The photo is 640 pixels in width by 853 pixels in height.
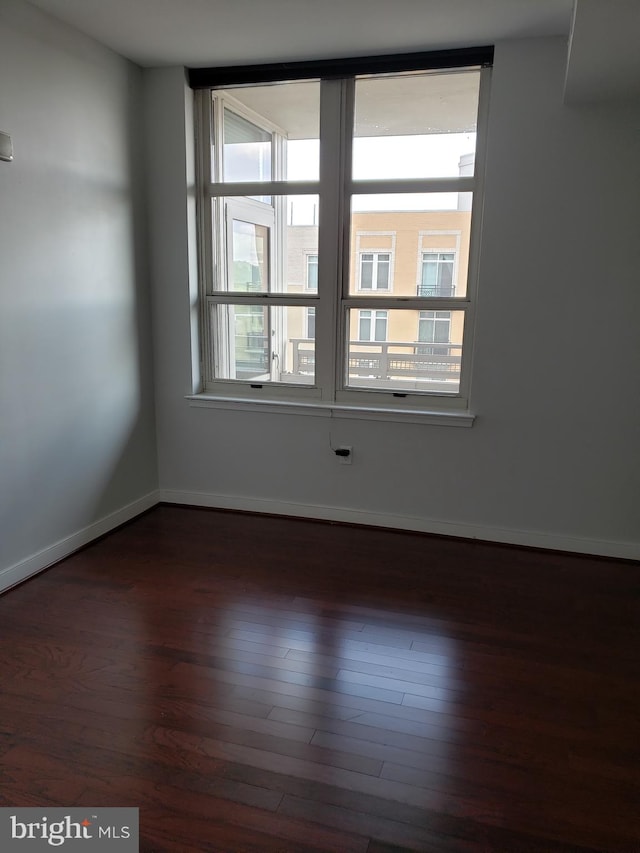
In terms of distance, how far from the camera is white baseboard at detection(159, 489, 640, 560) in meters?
3.46

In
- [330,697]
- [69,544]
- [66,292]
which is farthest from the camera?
[69,544]

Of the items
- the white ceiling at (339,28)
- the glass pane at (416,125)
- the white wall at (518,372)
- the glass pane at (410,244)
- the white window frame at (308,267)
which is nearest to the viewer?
the white ceiling at (339,28)

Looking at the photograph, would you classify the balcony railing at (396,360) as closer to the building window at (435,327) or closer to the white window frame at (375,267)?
the building window at (435,327)

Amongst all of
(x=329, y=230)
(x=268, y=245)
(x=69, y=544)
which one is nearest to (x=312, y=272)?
(x=329, y=230)

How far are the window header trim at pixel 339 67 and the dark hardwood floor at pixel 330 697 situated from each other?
9.12 feet

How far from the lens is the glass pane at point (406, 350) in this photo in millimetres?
3643

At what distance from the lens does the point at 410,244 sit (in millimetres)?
3613

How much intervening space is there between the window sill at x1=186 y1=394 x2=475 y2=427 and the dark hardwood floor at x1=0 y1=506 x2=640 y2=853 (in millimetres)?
816

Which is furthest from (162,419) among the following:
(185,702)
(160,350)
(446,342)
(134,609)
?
(185,702)

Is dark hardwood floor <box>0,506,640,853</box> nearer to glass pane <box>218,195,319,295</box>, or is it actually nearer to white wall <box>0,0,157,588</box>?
white wall <box>0,0,157,588</box>

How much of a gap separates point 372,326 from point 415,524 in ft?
4.23

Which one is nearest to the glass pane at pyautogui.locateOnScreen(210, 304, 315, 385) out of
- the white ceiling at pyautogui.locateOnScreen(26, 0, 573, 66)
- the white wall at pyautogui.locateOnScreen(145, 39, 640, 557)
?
the white wall at pyautogui.locateOnScreen(145, 39, 640, 557)

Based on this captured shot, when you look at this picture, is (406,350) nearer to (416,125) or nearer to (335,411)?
(335,411)

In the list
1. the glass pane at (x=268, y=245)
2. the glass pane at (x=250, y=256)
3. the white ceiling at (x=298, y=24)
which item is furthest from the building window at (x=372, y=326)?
the white ceiling at (x=298, y=24)
